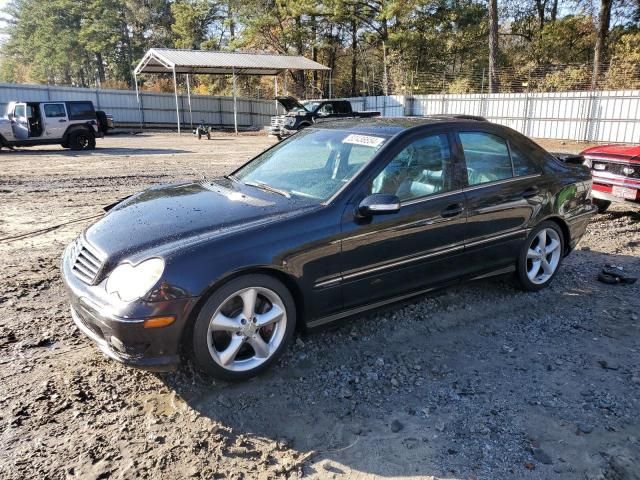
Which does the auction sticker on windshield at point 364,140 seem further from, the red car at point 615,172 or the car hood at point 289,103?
the car hood at point 289,103

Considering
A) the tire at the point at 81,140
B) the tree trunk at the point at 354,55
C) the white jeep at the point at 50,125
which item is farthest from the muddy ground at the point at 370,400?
the tree trunk at the point at 354,55

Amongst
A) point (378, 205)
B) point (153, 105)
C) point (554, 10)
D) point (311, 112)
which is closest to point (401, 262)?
point (378, 205)

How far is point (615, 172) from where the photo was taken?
23.4 feet

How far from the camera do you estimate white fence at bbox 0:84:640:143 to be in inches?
805

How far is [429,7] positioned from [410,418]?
38554 mm

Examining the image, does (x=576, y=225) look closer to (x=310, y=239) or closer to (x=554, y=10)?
(x=310, y=239)

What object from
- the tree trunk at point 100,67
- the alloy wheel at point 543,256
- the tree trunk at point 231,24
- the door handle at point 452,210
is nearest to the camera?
the door handle at point 452,210

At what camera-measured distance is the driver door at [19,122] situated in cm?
1677

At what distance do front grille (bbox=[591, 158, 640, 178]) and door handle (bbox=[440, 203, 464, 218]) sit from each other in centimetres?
422

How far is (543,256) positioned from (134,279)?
146 inches

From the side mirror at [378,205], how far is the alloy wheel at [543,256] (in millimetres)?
1910

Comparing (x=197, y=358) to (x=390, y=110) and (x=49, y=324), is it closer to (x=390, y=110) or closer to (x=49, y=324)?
(x=49, y=324)

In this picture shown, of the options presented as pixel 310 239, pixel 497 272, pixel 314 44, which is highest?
pixel 314 44

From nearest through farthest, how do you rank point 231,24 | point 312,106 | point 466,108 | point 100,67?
point 312,106, point 466,108, point 231,24, point 100,67
